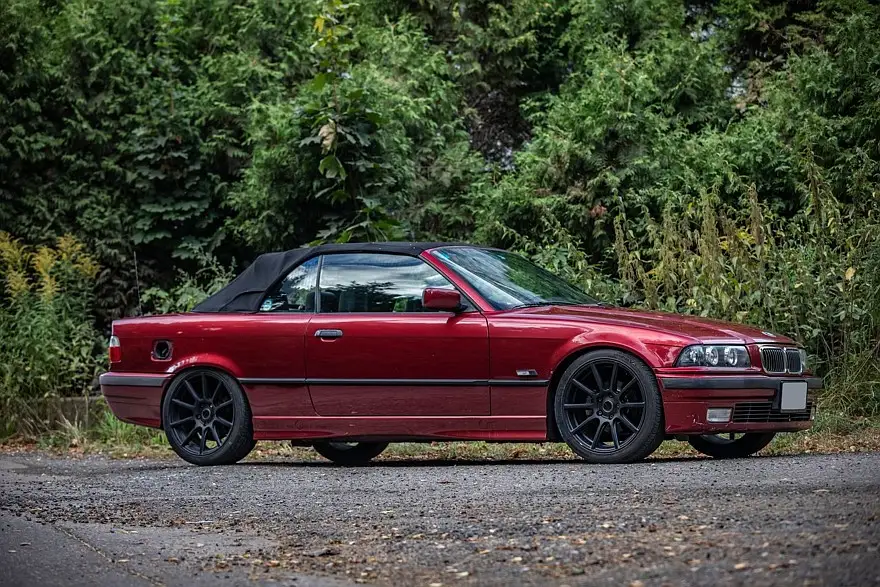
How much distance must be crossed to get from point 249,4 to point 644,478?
13.1 m

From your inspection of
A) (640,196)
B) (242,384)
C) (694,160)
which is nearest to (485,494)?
(242,384)

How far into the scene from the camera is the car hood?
8.34 metres

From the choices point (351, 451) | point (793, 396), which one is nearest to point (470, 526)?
point (793, 396)

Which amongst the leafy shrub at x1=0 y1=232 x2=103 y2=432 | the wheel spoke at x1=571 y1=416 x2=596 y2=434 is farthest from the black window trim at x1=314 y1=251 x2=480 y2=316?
the leafy shrub at x1=0 y1=232 x2=103 y2=432

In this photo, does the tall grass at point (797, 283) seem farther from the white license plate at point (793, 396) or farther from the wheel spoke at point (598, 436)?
the wheel spoke at point (598, 436)

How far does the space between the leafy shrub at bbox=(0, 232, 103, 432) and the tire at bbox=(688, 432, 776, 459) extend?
270 inches

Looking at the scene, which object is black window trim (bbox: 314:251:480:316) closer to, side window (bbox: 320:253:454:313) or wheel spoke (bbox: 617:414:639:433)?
side window (bbox: 320:253:454:313)

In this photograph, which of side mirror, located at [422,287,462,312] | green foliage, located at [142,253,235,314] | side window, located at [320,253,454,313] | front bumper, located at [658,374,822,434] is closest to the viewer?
front bumper, located at [658,374,822,434]

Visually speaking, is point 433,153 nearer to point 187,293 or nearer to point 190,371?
point 187,293

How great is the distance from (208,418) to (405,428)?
1.63 metres

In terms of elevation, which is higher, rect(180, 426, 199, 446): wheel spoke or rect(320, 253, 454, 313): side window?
rect(320, 253, 454, 313): side window

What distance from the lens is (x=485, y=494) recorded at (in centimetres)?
698

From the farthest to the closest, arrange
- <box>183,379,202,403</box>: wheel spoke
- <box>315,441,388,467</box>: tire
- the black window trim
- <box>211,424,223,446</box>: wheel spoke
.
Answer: <box>315,441,388,467</box>: tire
<box>183,379,202,403</box>: wheel spoke
<box>211,424,223,446</box>: wheel spoke
the black window trim

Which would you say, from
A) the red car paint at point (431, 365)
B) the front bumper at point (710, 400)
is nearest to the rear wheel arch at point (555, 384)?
the red car paint at point (431, 365)
